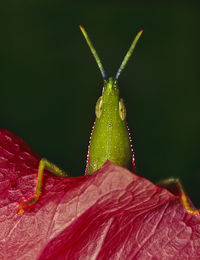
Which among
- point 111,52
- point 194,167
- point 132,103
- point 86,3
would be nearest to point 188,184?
point 194,167

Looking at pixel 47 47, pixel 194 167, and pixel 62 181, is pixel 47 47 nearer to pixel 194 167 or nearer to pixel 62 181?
pixel 194 167

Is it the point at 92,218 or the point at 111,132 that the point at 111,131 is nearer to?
the point at 111,132

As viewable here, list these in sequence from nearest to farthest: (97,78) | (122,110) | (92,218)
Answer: (92,218), (122,110), (97,78)

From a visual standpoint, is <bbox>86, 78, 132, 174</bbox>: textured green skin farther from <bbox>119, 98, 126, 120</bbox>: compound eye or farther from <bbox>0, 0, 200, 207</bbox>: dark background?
<bbox>0, 0, 200, 207</bbox>: dark background

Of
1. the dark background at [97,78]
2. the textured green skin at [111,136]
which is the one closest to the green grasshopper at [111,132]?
the textured green skin at [111,136]

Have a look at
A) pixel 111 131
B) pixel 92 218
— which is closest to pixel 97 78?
pixel 111 131

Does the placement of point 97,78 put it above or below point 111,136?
above
